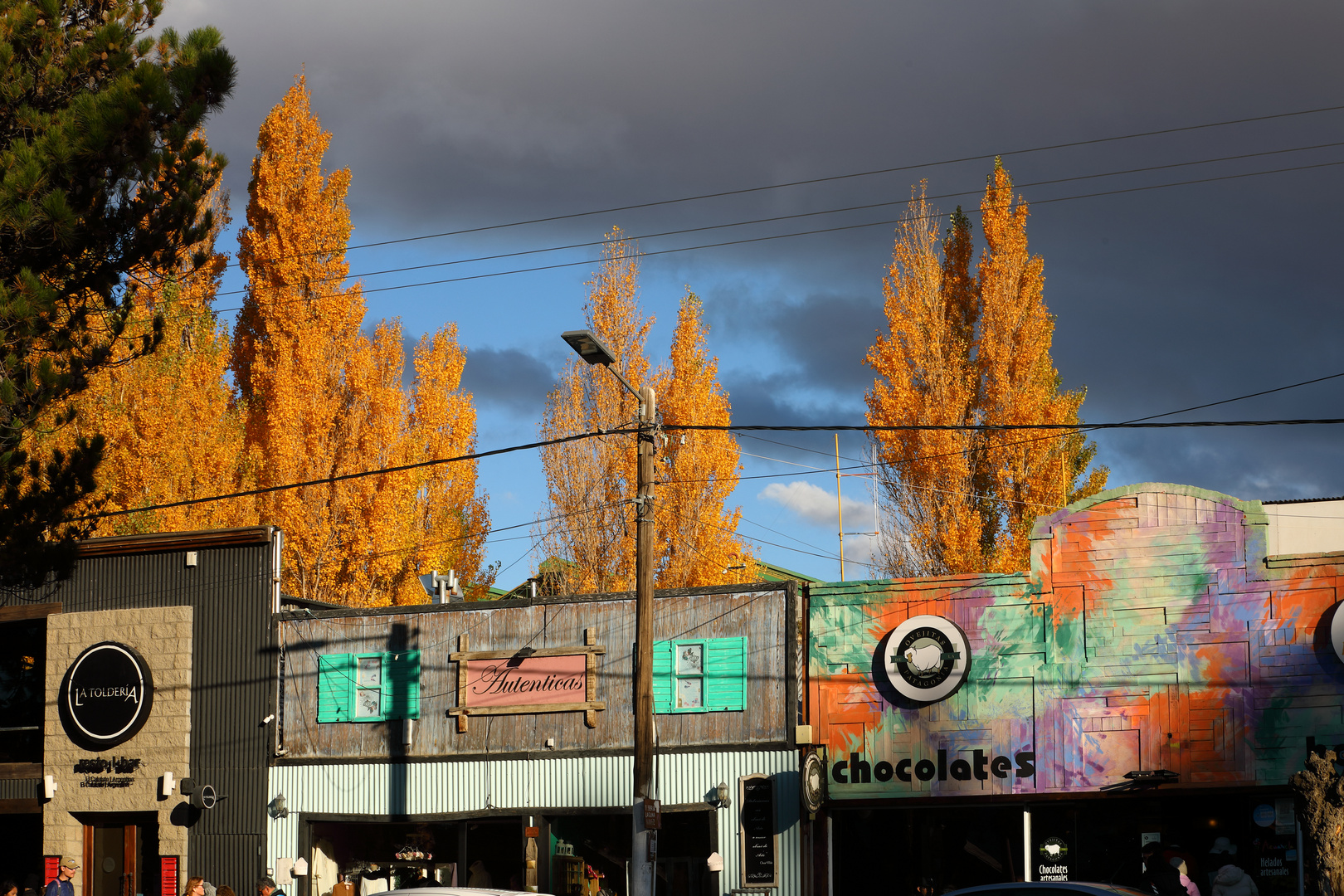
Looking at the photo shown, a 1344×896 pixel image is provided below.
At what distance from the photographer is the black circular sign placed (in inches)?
805

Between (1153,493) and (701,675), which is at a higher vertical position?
(1153,493)

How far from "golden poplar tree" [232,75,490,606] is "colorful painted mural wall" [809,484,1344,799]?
15.8 m

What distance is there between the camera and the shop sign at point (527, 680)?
73.2ft

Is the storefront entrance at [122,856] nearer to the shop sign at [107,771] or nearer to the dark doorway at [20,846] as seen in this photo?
the shop sign at [107,771]

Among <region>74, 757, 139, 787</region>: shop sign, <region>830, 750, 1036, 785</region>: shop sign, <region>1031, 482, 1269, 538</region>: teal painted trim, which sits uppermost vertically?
<region>1031, 482, 1269, 538</region>: teal painted trim

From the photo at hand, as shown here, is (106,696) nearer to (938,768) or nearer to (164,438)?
(164,438)

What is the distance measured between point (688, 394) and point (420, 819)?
14.6 m

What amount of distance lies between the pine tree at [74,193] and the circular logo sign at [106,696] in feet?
28.2

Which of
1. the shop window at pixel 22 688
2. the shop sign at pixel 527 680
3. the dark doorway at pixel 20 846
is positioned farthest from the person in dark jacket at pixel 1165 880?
the dark doorway at pixel 20 846

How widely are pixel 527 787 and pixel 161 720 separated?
7.67m

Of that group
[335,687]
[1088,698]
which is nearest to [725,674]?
[1088,698]

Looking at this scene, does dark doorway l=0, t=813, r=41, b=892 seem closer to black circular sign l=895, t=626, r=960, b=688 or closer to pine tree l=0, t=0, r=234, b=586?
pine tree l=0, t=0, r=234, b=586

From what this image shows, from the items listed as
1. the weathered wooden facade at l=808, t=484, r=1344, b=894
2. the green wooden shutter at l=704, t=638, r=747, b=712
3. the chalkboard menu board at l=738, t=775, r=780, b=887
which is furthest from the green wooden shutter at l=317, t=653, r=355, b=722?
the weathered wooden facade at l=808, t=484, r=1344, b=894

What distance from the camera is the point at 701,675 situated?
21703mm
